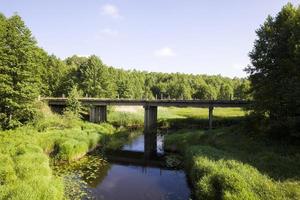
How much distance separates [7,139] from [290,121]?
1127 inches

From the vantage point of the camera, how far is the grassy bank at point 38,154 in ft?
59.1

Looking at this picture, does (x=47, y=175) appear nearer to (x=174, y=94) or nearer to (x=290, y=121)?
(x=290, y=121)

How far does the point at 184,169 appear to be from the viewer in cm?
3080

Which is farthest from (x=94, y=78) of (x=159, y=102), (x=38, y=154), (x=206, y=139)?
(x=38, y=154)

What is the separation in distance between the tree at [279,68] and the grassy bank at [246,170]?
3667 millimetres

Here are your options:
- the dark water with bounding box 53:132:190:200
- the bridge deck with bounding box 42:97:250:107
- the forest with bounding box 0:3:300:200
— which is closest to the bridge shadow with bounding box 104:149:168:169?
the dark water with bounding box 53:132:190:200

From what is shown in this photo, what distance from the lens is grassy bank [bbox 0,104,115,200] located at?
18.0 meters

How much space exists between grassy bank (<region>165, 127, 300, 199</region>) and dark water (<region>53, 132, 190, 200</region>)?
189 centimetres

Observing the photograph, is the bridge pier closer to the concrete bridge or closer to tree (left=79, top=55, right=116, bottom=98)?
the concrete bridge

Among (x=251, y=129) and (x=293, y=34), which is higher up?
(x=293, y=34)

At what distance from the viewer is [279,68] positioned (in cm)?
3391

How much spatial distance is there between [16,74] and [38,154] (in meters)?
18.0

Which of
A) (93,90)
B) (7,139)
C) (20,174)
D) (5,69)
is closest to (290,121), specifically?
(20,174)

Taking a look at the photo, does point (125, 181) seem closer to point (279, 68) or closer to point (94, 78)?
point (279, 68)
